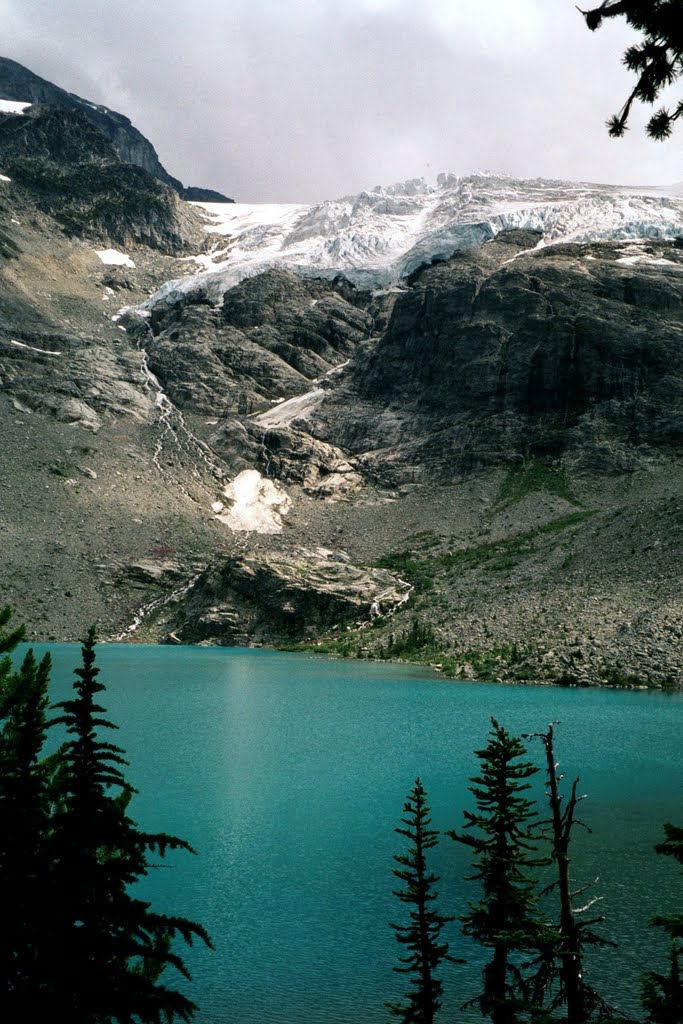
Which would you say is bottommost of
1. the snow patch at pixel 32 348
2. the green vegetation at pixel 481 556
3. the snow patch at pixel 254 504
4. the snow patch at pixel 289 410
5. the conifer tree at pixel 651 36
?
the conifer tree at pixel 651 36

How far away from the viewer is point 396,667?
78875mm

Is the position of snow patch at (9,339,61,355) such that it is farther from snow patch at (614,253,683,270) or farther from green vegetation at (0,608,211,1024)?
green vegetation at (0,608,211,1024)

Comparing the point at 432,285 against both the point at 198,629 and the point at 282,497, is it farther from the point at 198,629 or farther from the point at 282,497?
the point at 198,629

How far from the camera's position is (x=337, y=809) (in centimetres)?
3194

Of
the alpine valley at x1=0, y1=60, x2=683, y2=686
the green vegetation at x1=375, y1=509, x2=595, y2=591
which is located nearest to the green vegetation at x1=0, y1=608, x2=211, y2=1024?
the alpine valley at x1=0, y1=60, x2=683, y2=686

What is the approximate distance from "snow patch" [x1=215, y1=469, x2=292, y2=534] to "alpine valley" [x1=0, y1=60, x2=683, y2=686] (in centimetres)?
62

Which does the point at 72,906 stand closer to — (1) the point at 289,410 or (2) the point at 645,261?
(1) the point at 289,410

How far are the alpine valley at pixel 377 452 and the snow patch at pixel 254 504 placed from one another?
0.62 metres

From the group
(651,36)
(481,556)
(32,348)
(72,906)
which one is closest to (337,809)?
(72,906)

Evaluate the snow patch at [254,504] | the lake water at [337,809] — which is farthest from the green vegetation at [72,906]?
the snow patch at [254,504]

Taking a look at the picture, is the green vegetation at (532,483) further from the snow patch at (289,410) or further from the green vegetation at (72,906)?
the green vegetation at (72,906)

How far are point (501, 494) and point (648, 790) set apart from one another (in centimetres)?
9359

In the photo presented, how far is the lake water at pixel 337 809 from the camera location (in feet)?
60.6

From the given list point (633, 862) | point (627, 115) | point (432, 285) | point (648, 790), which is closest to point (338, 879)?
point (633, 862)
